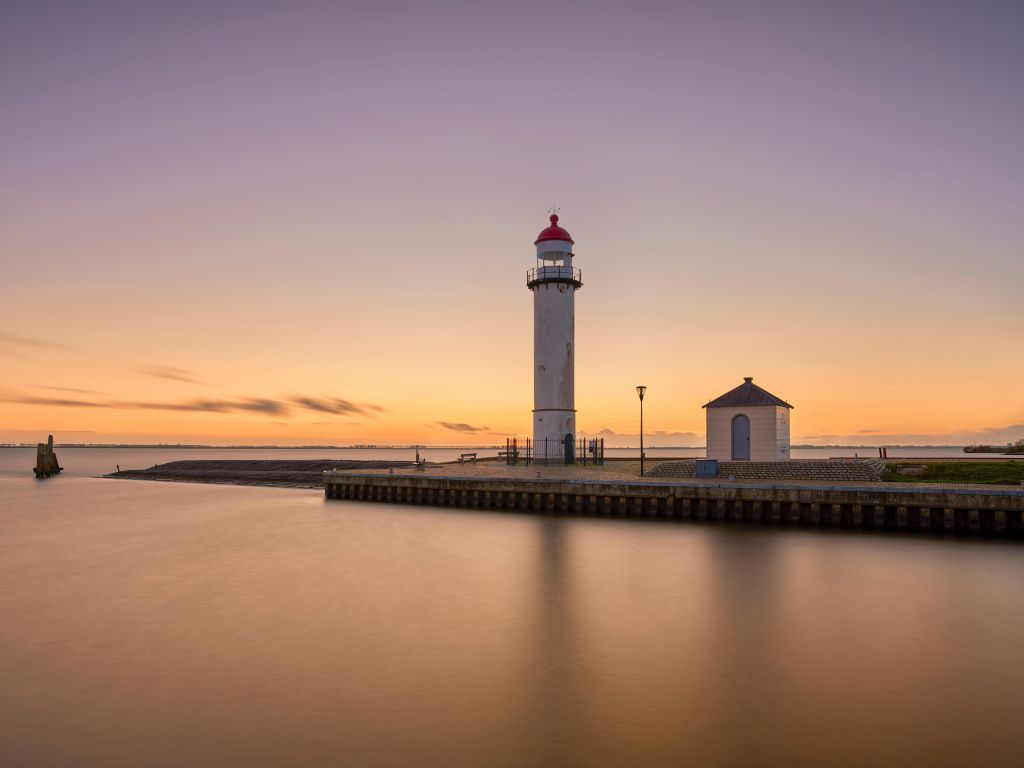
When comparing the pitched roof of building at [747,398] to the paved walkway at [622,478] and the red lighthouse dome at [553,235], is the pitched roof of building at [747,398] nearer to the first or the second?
the paved walkway at [622,478]

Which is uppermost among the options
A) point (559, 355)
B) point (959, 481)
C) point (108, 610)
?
point (559, 355)

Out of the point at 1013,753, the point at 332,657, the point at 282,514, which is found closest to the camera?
the point at 1013,753

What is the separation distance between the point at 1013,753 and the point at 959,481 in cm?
2265

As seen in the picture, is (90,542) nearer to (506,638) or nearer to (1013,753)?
(506,638)

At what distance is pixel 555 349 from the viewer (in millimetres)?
39938

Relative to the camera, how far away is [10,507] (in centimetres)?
4506

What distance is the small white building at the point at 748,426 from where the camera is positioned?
32500 millimetres

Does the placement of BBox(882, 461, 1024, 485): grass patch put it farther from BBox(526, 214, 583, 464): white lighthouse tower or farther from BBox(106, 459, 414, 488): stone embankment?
BBox(106, 459, 414, 488): stone embankment

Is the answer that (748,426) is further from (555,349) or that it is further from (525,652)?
(525,652)

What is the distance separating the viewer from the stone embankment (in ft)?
208

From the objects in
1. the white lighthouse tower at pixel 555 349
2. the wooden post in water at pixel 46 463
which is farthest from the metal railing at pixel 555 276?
the wooden post in water at pixel 46 463

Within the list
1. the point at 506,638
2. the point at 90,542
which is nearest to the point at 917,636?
the point at 506,638

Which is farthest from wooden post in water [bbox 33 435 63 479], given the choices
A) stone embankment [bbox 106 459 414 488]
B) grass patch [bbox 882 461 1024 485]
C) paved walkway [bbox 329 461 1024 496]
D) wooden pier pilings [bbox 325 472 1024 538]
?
grass patch [bbox 882 461 1024 485]

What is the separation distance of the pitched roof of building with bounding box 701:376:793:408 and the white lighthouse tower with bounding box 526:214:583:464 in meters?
8.99
